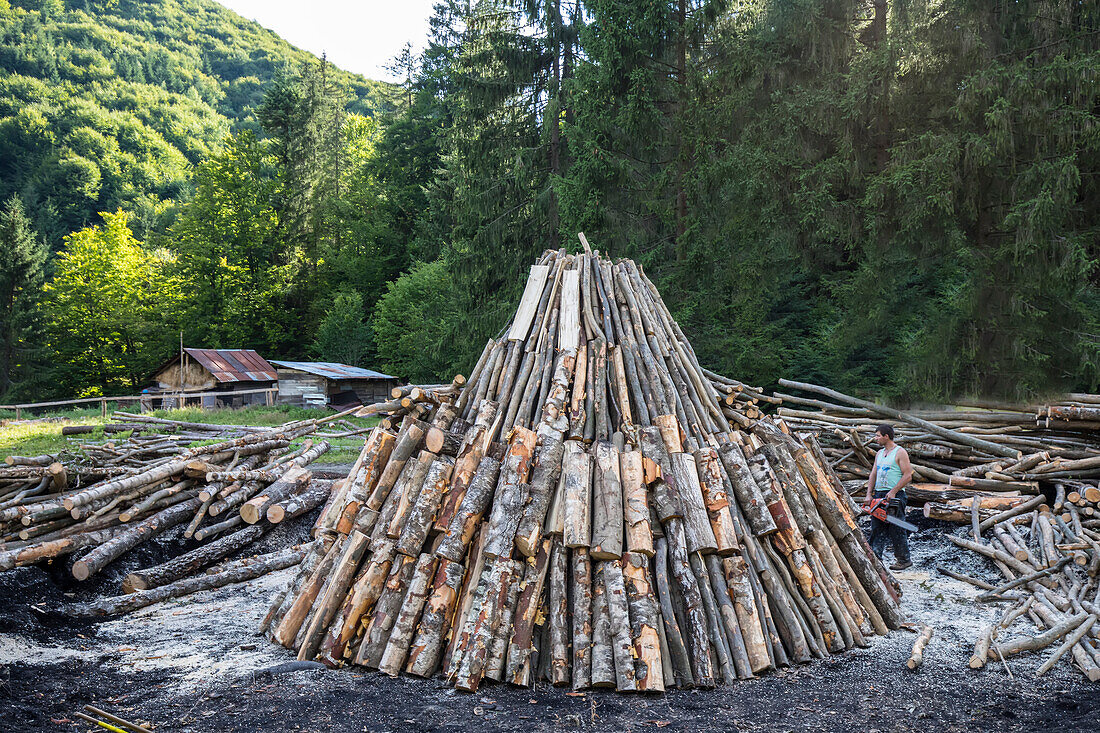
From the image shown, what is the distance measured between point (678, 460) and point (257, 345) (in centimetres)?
3674

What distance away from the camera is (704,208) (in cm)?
1753

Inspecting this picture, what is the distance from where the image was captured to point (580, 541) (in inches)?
187

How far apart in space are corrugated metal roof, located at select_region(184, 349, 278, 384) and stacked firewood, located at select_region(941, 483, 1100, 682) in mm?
24162

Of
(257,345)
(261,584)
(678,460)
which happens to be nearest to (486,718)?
(678,460)

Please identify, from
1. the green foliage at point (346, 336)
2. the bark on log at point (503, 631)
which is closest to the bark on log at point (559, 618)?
the bark on log at point (503, 631)

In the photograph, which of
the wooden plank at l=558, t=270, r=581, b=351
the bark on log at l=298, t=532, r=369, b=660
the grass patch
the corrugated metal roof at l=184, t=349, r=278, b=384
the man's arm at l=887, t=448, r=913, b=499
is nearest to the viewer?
the bark on log at l=298, t=532, r=369, b=660

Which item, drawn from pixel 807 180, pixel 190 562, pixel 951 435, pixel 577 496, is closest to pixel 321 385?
pixel 807 180

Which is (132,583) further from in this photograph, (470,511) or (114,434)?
(114,434)

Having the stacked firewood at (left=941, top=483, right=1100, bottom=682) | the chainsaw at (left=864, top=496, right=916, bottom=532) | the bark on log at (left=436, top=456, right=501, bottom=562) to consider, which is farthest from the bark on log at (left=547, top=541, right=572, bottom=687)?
the chainsaw at (left=864, top=496, right=916, bottom=532)

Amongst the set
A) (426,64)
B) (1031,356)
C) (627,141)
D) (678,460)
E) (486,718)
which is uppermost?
(426,64)

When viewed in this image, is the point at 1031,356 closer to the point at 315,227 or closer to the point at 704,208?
the point at 704,208

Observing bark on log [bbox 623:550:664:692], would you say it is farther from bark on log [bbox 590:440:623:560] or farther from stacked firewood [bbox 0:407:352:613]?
stacked firewood [bbox 0:407:352:613]

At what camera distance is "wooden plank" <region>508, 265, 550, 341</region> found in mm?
6160

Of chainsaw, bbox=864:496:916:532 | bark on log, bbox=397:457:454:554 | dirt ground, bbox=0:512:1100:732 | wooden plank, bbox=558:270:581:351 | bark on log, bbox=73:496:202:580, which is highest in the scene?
wooden plank, bbox=558:270:581:351
